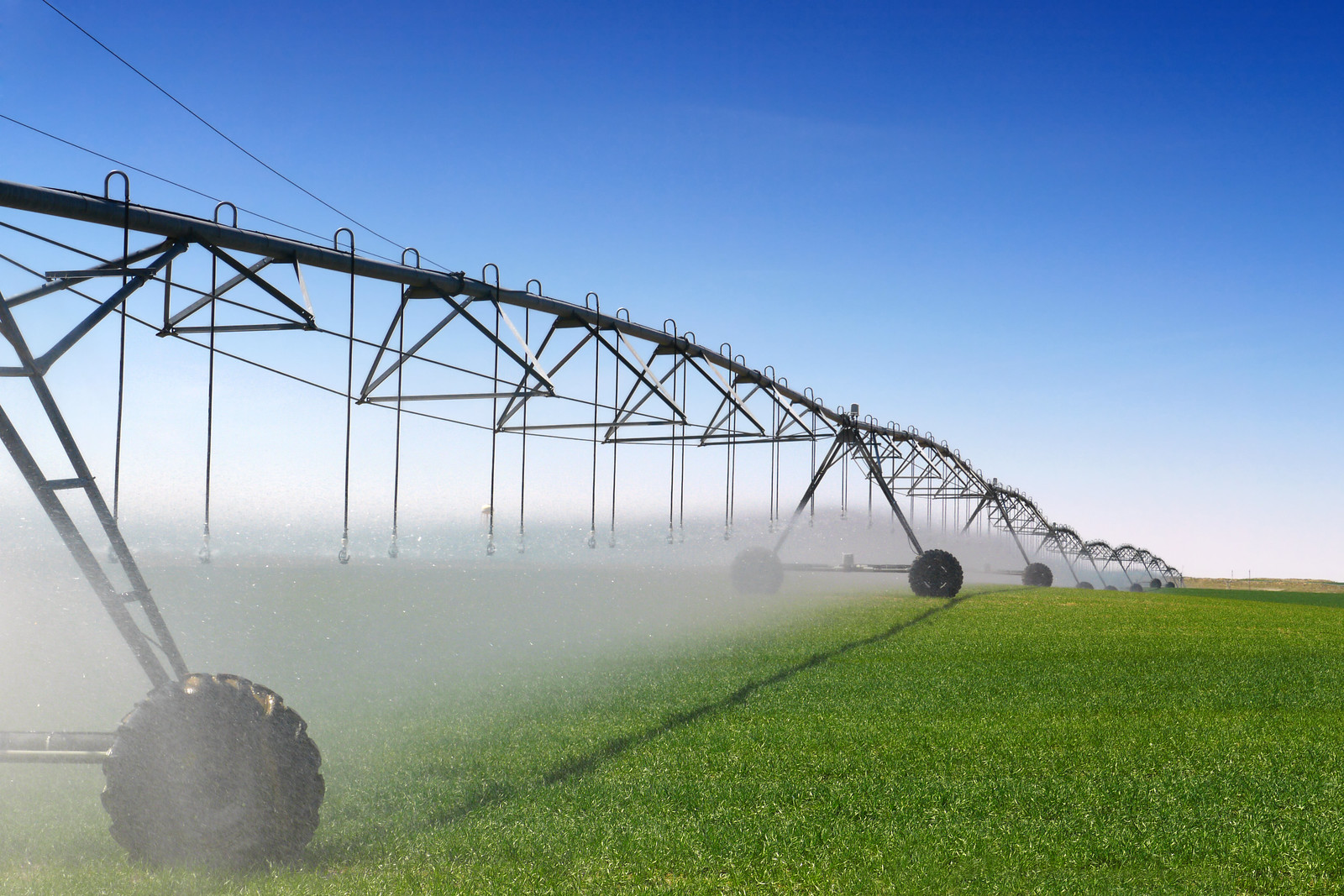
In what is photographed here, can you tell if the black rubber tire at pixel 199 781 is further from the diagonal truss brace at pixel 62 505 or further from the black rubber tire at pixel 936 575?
the black rubber tire at pixel 936 575

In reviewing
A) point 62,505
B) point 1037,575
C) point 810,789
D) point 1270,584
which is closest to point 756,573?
point 810,789

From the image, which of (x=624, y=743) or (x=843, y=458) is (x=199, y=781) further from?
(x=843, y=458)

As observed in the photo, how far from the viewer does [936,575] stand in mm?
29984

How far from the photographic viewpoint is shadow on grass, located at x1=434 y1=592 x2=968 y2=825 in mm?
7996

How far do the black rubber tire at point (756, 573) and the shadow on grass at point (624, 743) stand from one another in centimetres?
1319

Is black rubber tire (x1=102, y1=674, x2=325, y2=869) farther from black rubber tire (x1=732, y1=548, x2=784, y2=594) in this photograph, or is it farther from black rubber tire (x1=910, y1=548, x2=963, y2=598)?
black rubber tire (x1=910, y1=548, x2=963, y2=598)

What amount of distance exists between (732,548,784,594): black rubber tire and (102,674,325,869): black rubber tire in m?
24.4

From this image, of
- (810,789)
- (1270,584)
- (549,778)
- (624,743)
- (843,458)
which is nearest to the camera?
(810,789)

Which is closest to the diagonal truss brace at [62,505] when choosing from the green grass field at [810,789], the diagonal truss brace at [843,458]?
the green grass field at [810,789]

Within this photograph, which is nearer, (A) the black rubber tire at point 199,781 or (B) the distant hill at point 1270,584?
(A) the black rubber tire at point 199,781

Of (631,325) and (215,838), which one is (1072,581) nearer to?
(631,325)

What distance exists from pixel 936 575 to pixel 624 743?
21845 millimetres

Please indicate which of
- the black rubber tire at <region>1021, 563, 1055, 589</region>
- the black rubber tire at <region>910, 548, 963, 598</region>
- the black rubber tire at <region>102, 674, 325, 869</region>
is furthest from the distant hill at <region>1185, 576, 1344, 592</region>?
the black rubber tire at <region>102, 674, 325, 869</region>

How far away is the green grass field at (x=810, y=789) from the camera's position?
20.5 feet
